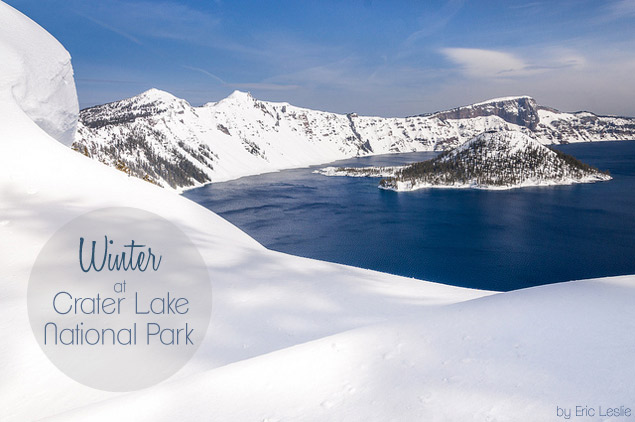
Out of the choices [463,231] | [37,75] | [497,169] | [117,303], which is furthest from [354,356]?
[497,169]

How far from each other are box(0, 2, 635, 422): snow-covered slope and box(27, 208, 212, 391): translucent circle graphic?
0.82 feet

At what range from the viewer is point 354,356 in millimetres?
5082

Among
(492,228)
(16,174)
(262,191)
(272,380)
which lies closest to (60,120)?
(16,174)

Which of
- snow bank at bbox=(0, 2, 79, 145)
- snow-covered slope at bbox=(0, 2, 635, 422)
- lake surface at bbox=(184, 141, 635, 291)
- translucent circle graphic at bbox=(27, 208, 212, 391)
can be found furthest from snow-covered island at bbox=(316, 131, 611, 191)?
snow-covered slope at bbox=(0, 2, 635, 422)

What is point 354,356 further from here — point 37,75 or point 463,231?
point 463,231

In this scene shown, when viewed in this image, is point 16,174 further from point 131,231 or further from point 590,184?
point 590,184

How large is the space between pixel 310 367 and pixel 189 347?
243 centimetres

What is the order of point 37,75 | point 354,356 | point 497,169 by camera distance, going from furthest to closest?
point 497,169, point 37,75, point 354,356

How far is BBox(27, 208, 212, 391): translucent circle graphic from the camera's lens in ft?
18.3

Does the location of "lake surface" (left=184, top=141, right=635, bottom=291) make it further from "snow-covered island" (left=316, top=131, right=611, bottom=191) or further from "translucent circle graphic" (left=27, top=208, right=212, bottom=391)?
"translucent circle graphic" (left=27, top=208, right=212, bottom=391)

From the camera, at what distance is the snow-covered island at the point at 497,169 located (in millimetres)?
106000

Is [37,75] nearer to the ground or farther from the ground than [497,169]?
farther from the ground

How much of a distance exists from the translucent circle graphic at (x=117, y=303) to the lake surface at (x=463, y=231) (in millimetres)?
32279

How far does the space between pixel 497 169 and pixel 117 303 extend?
123 m
